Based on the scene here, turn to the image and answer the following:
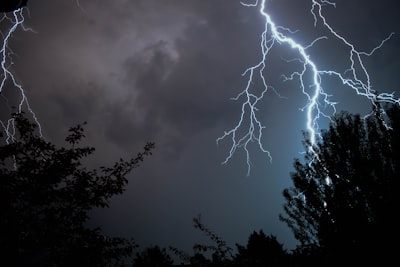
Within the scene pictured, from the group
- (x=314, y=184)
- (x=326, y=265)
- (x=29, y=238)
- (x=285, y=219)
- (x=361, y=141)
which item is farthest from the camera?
(x=285, y=219)

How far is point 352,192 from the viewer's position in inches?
235

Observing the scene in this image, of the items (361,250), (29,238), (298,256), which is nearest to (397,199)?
(361,250)

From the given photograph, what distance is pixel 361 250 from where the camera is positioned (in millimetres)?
4762

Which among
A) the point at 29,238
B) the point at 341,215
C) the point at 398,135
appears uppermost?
the point at 398,135

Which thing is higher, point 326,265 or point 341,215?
point 341,215

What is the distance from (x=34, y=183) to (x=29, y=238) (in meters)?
0.83

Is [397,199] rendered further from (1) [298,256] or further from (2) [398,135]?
(1) [298,256]

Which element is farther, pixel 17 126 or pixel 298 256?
pixel 17 126

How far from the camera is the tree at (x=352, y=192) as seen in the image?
16.3ft

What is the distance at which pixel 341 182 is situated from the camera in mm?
6168

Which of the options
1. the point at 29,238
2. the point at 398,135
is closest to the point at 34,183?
the point at 29,238

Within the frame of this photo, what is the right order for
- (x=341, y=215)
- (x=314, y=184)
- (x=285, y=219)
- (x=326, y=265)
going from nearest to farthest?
1. (x=326, y=265)
2. (x=341, y=215)
3. (x=314, y=184)
4. (x=285, y=219)

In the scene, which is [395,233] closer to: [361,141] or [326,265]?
[326,265]

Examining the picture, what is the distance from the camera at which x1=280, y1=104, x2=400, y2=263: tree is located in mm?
4957
